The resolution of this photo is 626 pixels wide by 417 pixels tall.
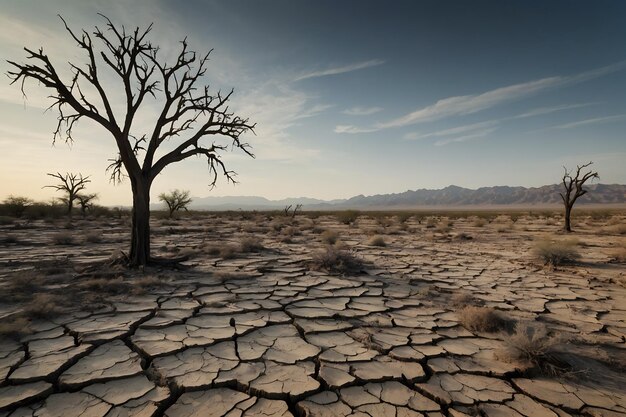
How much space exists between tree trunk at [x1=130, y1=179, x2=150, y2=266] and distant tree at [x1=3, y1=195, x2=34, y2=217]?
19.6m

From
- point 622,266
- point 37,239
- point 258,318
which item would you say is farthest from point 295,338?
point 37,239

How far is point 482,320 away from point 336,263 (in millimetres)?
3599

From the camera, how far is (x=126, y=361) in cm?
308

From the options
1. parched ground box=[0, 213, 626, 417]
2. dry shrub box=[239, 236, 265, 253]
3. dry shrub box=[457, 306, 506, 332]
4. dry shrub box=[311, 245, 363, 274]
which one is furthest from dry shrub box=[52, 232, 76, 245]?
dry shrub box=[457, 306, 506, 332]

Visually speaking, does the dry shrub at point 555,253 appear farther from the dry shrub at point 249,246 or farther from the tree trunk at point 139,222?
the tree trunk at point 139,222

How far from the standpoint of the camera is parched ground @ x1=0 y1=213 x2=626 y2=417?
2.56 metres

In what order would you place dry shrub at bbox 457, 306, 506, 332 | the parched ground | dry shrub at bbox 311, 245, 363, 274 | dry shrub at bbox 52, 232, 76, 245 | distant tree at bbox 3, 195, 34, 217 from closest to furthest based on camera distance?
the parched ground
dry shrub at bbox 457, 306, 506, 332
dry shrub at bbox 311, 245, 363, 274
dry shrub at bbox 52, 232, 76, 245
distant tree at bbox 3, 195, 34, 217

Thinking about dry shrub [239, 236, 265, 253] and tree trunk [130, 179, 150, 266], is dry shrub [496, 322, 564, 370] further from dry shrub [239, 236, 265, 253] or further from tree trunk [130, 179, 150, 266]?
dry shrub [239, 236, 265, 253]

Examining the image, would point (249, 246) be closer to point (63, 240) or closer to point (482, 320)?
point (63, 240)

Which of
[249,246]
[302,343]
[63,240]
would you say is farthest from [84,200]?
[302,343]

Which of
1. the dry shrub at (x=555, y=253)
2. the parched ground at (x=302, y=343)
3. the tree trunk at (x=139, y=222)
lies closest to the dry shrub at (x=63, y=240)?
the parched ground at (x=302, y=343)

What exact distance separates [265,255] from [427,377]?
21.1 ft

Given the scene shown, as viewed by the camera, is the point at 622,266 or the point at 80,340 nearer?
the point at 80,340

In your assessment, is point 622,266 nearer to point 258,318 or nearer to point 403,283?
point 403,283
